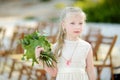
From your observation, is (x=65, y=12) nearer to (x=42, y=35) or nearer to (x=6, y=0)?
(x=42, y=35)

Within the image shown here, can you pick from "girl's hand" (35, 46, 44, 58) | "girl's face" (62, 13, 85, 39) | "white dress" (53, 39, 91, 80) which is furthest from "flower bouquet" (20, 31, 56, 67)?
"girl's face" (62, 13, 85, 39)

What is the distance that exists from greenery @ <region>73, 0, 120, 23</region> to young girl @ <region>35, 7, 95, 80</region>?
12.4m

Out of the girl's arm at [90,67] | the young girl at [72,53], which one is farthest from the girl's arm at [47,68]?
the girl's arm at [90,67]

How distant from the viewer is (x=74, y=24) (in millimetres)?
5355

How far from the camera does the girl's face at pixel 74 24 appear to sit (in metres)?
5.33

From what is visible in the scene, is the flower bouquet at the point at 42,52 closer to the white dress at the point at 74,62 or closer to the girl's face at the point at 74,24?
the white dress at the point at 74,62

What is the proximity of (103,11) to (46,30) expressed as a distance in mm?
5220

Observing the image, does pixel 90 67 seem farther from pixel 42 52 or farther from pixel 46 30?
pixel 46 30

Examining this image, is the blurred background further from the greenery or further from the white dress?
the white dress

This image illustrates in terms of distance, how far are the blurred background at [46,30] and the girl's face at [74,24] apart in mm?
410

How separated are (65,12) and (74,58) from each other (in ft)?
1.55

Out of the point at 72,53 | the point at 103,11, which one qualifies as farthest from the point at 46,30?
the point at 72,53

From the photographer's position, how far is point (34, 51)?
5.34 meters

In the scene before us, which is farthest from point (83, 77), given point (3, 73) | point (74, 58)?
point (3, 73)
